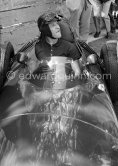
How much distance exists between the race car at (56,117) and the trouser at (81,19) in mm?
2841

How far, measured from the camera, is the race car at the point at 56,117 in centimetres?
271

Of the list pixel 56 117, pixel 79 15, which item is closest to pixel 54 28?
pixel 56 117

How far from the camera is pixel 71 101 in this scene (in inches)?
131

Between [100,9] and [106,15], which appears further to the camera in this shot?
[106,15]

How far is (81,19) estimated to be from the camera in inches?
273

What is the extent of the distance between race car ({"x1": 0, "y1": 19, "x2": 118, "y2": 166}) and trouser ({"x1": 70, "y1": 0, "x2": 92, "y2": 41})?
9.32 ft

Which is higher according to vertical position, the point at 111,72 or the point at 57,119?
the point at 57,119

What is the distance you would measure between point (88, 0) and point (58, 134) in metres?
4.94

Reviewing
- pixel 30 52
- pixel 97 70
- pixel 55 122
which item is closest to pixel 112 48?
pixel 97 70

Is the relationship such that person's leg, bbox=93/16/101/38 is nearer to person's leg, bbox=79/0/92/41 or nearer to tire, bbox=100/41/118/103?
person's leg, bbox=79/0/92/41

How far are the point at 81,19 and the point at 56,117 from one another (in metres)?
4.25

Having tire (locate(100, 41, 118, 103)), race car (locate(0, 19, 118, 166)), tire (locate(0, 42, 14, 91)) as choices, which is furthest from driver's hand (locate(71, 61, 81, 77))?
tire (locate(0, 42, 14, 91))

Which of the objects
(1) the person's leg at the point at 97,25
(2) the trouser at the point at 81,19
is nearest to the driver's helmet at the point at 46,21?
(2) the trouser at the point at 81,19

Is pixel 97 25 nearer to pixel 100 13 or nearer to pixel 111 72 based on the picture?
pixel 100 13
